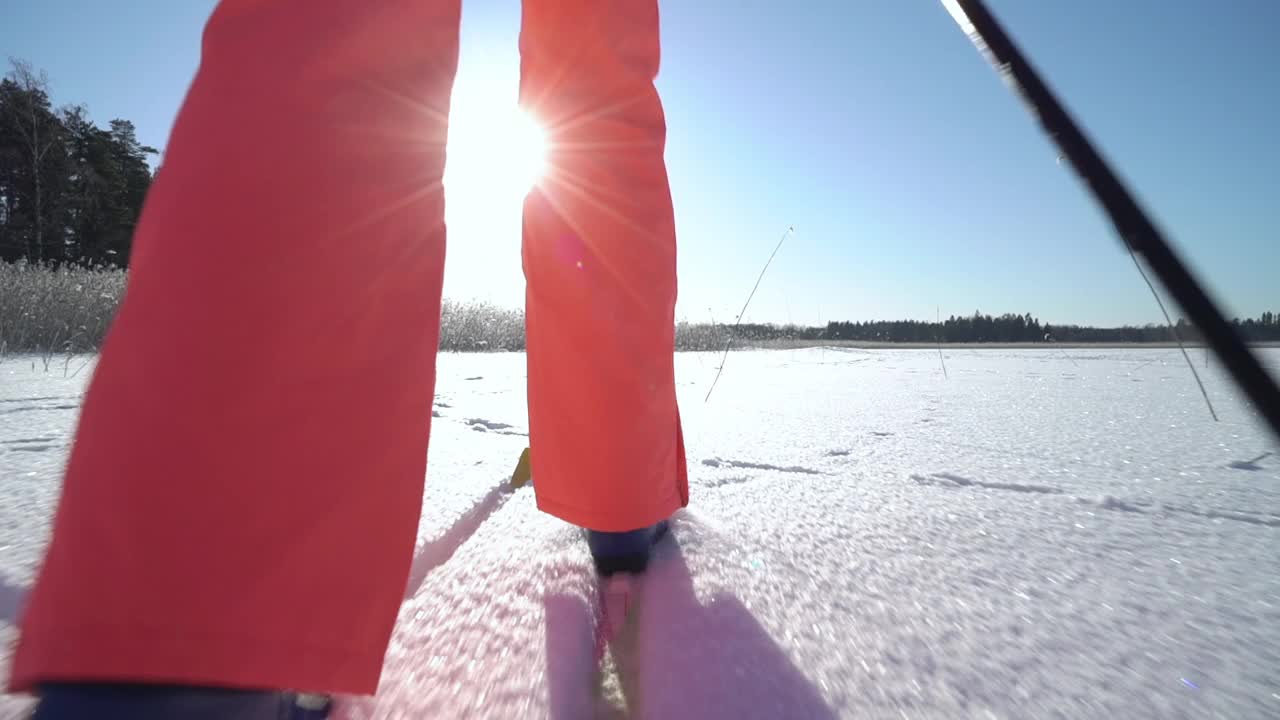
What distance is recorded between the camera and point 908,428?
4.41 ft

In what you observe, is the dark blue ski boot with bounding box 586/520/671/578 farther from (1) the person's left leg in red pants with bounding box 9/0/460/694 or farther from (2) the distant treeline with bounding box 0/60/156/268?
(2) the distant treeline with bounding box 0/60/156/268

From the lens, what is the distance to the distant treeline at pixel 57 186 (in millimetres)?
10180

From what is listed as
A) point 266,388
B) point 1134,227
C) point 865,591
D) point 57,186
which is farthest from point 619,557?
point 57,186

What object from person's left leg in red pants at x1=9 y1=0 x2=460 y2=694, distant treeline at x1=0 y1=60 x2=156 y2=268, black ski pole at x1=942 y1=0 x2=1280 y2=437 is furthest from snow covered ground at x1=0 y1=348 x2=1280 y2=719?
distant treeline at x1=0 y1=60 x2=156 y2=268

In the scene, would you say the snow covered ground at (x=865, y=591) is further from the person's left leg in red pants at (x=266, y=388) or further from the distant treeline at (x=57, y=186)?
the distant treeline at (x=57, y=186)

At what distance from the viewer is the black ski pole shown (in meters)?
0.23

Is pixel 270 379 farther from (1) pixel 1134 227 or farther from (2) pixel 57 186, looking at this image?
(2) pixel 57 186

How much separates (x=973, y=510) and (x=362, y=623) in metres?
0.73

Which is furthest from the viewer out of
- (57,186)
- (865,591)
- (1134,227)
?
(57,186)

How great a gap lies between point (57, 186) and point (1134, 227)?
17414mm

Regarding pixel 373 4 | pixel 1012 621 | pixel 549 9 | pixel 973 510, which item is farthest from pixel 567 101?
pixel 973 510

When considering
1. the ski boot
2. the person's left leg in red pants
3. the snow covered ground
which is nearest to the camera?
the person's left leg in red pants

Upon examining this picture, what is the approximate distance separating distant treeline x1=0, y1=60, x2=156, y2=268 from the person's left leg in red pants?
14.2 metres

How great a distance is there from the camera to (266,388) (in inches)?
10.0
